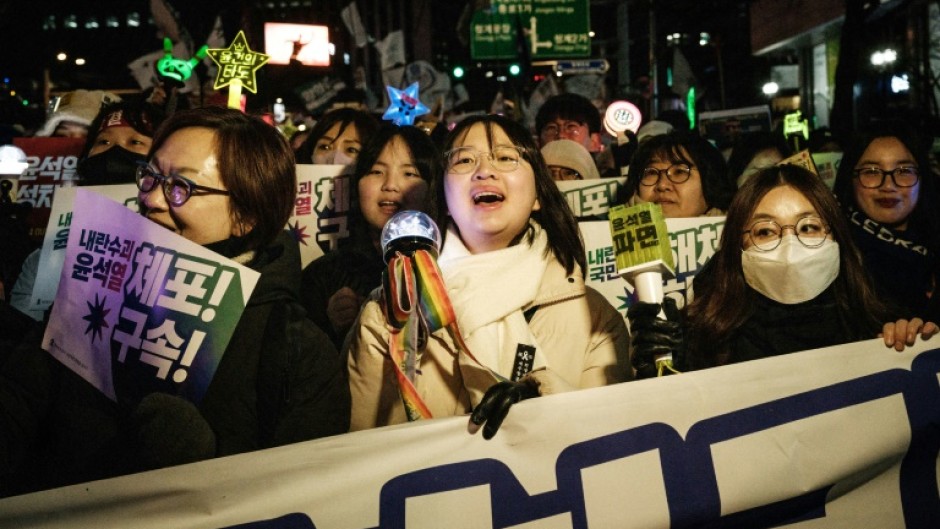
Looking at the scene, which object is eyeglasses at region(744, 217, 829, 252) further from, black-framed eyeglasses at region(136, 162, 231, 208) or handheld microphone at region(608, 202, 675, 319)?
black-framed eyeglasses at region(136, 162, 231, 208)

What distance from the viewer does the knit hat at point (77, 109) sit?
5340mm

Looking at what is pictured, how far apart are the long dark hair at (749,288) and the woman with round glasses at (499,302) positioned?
1.14ft

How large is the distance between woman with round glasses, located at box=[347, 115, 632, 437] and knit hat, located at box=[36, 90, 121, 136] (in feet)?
10.9

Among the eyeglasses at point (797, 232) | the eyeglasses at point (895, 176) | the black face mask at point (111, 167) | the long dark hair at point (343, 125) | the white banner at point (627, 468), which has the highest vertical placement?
the long dark hair at point (343, 125)

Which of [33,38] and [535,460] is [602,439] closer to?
[535,460]

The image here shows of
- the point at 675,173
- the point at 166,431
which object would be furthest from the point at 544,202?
the point at 166,431

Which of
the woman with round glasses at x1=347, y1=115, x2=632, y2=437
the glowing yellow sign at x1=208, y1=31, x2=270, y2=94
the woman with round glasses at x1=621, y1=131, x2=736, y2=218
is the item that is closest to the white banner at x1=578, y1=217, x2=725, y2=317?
the woman with round glasses at x1=621, y1=131, x2=736, y2=218

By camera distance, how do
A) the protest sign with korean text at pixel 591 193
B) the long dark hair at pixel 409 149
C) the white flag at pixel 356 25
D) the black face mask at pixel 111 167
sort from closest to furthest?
1. the long dark hair at pixel 409 149
2. the black face mask at pixel 111 167
3. the protest sign with korean text at pixel 591 193
4. the white flag at pixel 356 25

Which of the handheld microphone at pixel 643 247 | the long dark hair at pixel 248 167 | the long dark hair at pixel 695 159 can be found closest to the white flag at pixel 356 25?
the long dark hair at pixel 695 159

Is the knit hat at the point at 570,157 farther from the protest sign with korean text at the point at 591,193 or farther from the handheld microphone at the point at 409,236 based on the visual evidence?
the handheld microphone at the point at 409,236

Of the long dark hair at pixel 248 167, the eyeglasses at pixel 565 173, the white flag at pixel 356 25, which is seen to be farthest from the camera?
the white flag at pixel 356 25

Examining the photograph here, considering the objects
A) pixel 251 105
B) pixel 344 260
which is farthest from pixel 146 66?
pixel 344 260

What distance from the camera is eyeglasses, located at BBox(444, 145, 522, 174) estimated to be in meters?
2.96

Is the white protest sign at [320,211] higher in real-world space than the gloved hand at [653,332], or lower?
higher
